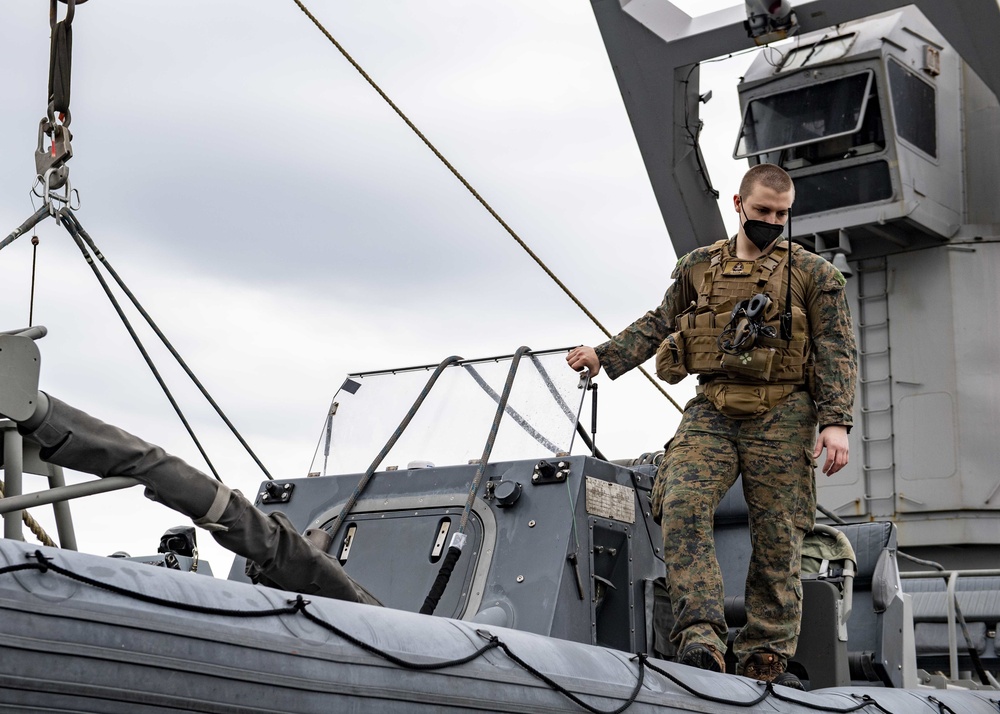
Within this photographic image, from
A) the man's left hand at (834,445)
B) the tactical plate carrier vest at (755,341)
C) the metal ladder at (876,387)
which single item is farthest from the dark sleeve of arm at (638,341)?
the metal ladder at (876,387)

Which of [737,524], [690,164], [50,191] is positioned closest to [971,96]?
[690,164]

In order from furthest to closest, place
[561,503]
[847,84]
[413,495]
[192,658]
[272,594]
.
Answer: [847,84], [413,495], [561,503], [272,594], [192,658]

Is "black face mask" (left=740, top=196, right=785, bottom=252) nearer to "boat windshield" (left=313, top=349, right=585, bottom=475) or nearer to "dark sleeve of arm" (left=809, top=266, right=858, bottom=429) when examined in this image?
"dark sleeve of arm" (left=809, top=266, right=858, bottom=429)

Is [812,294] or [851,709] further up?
[812,294]

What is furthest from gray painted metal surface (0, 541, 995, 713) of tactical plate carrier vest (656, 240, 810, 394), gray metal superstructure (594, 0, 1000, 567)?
gray metal superstructure (594, 0, 1000, 567)

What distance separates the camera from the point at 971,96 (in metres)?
7.91

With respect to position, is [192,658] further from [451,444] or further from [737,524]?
[737,524]

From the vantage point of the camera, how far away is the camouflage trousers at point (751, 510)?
3604 millimetres

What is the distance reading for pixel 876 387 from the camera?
793 centimetres

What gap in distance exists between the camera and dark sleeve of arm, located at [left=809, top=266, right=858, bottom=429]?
3670 mm

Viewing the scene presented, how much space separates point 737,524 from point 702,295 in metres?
1.23

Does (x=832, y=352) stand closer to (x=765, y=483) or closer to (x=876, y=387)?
(x=765, y=483)

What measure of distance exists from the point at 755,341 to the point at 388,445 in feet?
4.05

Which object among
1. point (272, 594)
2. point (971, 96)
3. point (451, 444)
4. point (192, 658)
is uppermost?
point (971, 96)
